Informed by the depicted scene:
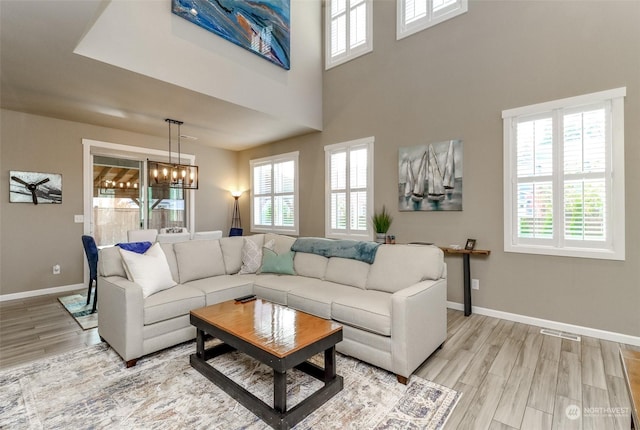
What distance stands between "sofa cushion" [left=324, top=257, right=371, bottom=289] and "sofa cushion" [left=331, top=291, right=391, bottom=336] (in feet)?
1.18

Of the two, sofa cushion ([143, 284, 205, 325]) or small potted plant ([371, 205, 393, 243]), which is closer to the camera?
sofa cushion ([143, 284, 205, 325])

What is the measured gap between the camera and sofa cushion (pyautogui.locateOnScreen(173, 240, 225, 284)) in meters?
3.48

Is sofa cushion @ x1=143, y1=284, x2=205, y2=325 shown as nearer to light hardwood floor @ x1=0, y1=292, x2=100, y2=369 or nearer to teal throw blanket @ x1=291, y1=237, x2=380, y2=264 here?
light hardwood floor @ x1=0, y1=292, x2=100, y2=369

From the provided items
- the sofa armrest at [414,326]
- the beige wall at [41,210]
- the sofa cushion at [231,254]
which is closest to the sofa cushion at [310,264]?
the sofa cushion at [231,254]

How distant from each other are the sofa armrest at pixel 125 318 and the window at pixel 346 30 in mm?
4738

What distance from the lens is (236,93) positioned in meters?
4.18

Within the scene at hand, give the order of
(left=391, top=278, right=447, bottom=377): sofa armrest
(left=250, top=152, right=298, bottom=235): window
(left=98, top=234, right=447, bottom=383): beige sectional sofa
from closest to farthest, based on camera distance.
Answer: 1. (left=391, top=278, right=447, bottom=377): sofa armrest
2. (left=98, top=234, right=447, bottom=383): beige sectional sofa
3. (left=250, top=152, right=298, bottom=235): window

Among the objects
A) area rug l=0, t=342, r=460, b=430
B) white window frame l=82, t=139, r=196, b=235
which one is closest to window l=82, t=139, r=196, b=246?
white window frame l=82, t=139, r=196, b=235

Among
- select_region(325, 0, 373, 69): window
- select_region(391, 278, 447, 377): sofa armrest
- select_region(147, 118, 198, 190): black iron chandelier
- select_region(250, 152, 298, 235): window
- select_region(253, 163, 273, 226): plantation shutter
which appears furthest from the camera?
select_region(253, 163, 273, 226): plantation shutter

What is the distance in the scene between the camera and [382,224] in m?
4.58

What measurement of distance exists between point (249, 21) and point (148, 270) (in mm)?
3667

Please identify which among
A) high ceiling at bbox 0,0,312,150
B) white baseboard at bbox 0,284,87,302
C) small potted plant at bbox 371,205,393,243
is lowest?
white baseboard at bbox 0,284,87,302

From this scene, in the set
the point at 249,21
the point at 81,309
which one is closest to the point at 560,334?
the point at 249,21

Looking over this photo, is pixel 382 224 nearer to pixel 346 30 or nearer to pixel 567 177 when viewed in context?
pixel 567 177
